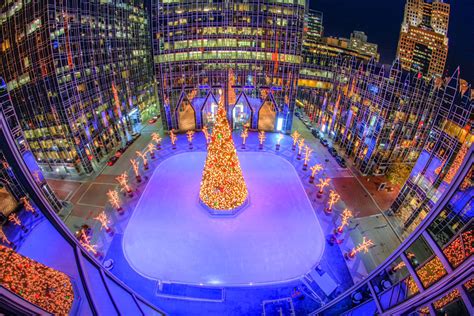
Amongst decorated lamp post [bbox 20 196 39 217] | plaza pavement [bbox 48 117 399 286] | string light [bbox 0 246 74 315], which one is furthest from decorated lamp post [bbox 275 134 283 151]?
string light [bbox 0 246 74 315]

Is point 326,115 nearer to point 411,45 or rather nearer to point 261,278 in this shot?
point 261,278

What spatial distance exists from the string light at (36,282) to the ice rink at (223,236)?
618 inches

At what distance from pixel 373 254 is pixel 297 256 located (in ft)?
27.5

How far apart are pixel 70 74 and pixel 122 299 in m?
31.6

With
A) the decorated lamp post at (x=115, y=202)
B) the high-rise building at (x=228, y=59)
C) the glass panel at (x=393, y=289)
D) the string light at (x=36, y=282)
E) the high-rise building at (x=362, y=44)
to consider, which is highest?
the high-rise building at (x=362, y=44)

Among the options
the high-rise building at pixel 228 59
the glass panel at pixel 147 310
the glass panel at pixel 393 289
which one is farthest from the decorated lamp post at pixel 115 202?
the glass panel at pixel 393 289

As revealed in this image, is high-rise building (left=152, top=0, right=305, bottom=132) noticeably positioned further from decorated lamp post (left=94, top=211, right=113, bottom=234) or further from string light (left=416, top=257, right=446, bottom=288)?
string light (left=416, top=257, right=446, bottom=288)

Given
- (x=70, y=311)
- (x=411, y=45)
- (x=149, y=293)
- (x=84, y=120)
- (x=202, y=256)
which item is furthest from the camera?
(x=411, y=45)

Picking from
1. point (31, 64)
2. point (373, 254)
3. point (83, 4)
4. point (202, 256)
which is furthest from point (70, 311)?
point (83, 4)

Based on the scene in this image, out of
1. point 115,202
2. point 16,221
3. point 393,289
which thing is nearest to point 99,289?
point 16,221

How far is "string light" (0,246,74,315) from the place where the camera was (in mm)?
6266

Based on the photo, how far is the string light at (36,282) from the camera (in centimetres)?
627

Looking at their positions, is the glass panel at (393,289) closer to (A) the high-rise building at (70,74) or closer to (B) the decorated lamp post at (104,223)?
(B) the decorated lamp post at (104,223)

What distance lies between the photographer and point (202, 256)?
2372cm
